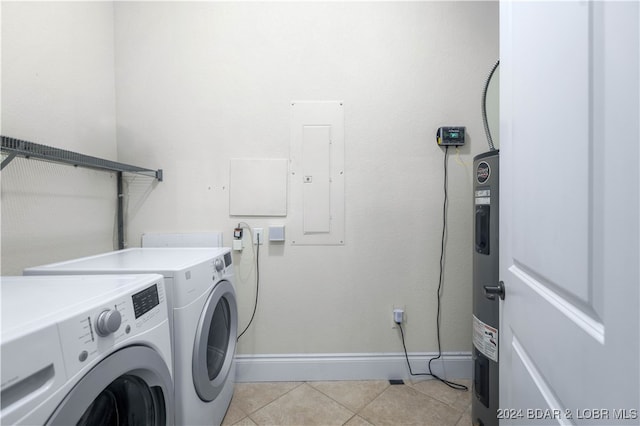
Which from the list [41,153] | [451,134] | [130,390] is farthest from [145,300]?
[451,134]

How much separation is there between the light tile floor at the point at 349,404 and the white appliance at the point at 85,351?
0.76 m

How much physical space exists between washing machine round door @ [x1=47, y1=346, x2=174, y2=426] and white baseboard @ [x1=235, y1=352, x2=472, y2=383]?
2.89ft

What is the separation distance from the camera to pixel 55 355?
0.47 metres

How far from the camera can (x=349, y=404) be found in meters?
1.39

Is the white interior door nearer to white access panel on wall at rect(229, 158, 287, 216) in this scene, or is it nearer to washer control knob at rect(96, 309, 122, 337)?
washer control knob at rect(96, 309, 122, 337)

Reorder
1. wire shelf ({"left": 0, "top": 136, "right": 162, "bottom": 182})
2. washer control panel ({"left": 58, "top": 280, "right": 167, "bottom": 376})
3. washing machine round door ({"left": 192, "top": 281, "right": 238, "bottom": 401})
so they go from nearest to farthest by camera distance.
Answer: washer control panel ({"left": 58, "top": 280, "right": 167, "bottom": 376})
wire shelf ({"left": 0, "top": 136, "right": 162, "bottom": 182})
washing machine round door ({"left": 192, "top": 281, "right": 238, "bottom": 401})

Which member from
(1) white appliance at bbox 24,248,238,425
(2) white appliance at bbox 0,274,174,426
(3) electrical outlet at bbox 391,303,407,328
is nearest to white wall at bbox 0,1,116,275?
(1) white appliance at bbox 24,248,238,425

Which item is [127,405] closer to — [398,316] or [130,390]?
[130,390]

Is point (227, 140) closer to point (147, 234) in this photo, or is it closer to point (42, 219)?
point (147, 234)

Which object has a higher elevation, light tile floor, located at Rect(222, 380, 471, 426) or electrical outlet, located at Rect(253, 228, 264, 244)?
electrical outlet, located at Rect(253, 228, 264, 244)

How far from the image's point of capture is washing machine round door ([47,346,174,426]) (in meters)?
0.57

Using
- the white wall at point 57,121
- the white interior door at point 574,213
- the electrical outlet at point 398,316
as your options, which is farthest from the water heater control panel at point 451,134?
the white wall at point 57,121

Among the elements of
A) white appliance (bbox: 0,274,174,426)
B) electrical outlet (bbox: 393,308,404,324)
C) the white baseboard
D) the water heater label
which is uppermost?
white appliance (bbox: 0,274,174,426)

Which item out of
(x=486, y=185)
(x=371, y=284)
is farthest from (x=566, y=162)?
(x=371, y=284)
